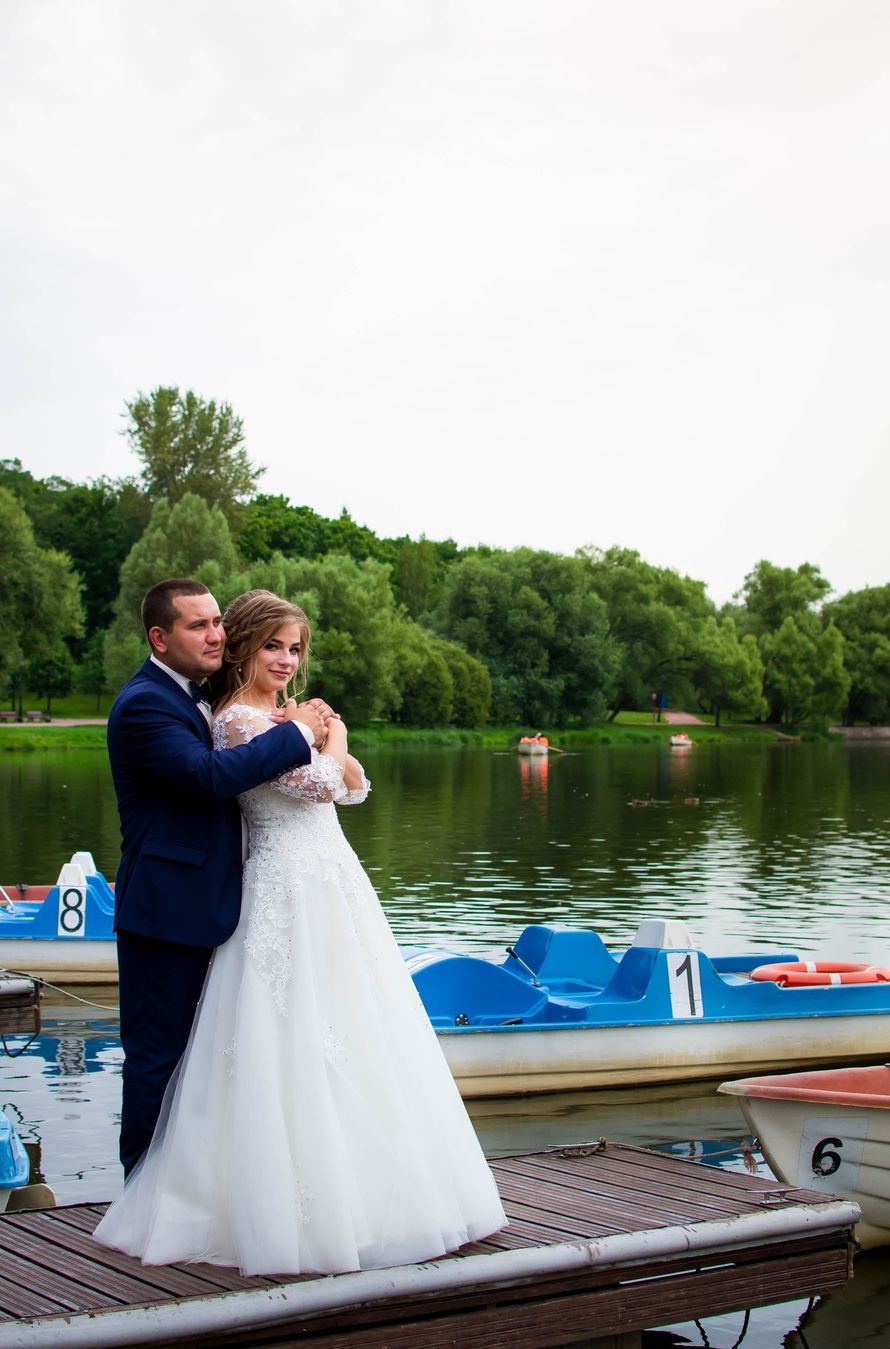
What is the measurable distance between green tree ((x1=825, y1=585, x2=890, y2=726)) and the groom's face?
112685 mm

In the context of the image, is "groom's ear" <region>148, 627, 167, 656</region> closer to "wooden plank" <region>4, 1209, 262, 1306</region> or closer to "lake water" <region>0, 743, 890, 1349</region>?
"wooden plank" <region>4, 1209, 262, 1306</region>

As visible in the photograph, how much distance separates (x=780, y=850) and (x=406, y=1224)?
28561mm

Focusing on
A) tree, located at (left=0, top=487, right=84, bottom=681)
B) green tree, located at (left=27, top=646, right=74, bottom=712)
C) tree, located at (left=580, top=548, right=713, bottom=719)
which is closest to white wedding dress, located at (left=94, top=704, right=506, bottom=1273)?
tree, located at (left=0, top=487, right=84, bottom=681)

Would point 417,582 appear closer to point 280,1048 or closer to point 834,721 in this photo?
point 834,721

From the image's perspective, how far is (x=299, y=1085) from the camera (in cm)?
518

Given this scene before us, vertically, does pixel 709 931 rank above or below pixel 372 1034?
below

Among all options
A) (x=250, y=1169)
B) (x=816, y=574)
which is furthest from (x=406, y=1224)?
(x=816, y=574)

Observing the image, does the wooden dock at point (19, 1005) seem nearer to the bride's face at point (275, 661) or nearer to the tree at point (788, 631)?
the bride's face at point (275, 661)

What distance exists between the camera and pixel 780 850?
32750 mm

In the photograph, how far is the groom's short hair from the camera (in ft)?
18.0

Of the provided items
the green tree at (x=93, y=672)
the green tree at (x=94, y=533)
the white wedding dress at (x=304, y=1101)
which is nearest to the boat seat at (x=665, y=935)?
the white wedding dress at (x=304, y=1101)

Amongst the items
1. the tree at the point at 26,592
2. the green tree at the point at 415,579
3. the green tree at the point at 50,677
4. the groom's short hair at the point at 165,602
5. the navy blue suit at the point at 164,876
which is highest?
the green tree at the point at 415,579

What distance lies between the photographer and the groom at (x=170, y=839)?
5.29 meters

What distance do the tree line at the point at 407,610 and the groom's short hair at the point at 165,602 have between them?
185 feet
